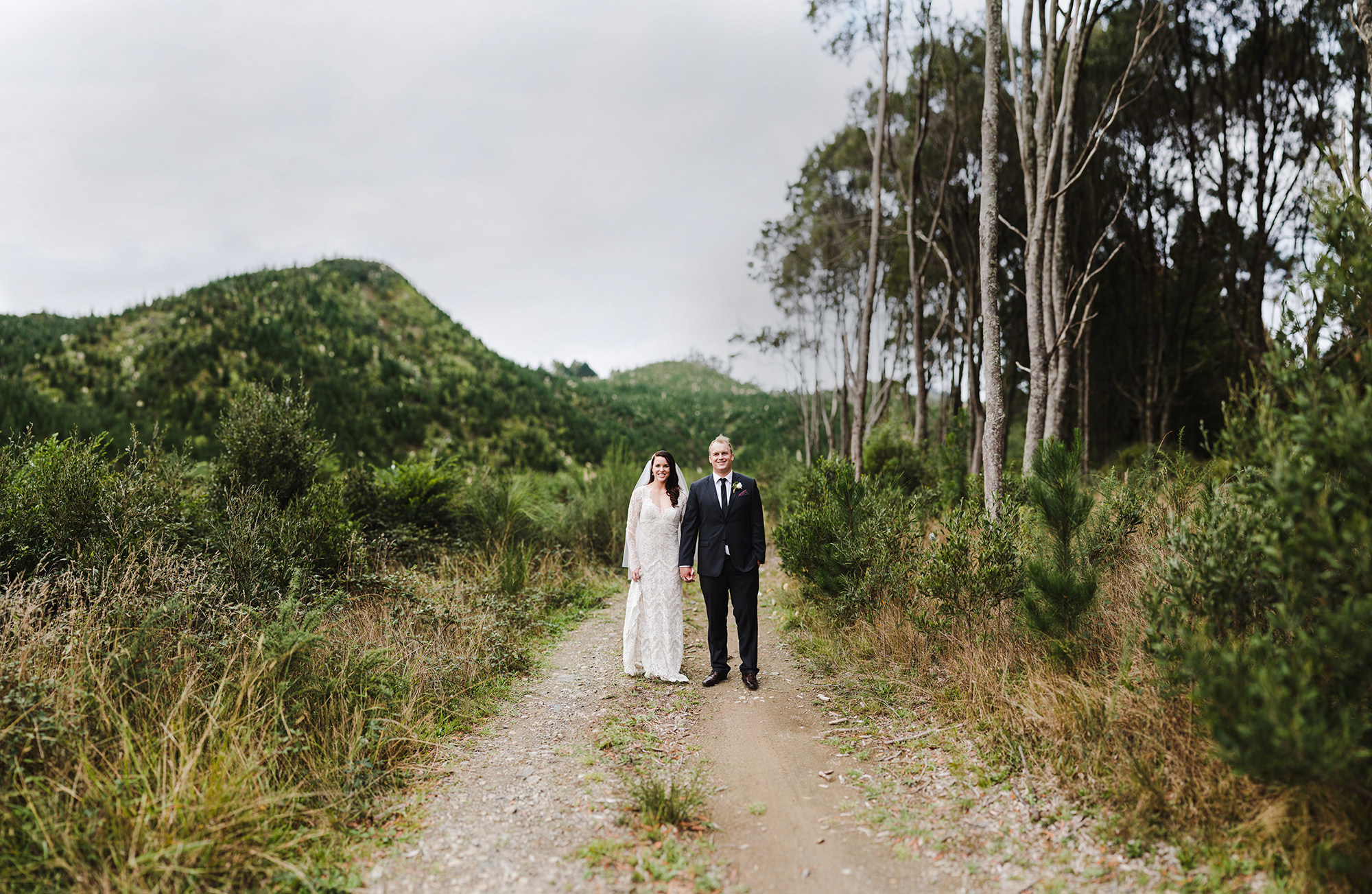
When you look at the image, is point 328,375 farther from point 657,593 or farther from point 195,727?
point 195,727

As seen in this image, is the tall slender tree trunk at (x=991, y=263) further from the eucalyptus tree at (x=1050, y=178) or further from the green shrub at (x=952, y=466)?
the green shrub at (x=952, y=466)

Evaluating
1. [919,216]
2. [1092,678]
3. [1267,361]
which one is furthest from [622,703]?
[919,216]

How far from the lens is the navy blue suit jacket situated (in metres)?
5.59

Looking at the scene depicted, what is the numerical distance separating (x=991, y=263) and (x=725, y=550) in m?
4.44

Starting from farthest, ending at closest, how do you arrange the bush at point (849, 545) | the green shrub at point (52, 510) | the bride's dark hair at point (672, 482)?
1. the bush at point (849, 545)
2. the bride's dark hair at point (672, 482)
3. the green shrub at point (52, 510)

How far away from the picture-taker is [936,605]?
5590 mm

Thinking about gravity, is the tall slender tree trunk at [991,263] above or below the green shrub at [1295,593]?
above

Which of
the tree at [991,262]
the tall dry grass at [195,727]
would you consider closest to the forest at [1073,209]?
the tree at [991,262]

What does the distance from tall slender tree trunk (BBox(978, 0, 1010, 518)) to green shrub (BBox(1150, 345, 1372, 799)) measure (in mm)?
3915

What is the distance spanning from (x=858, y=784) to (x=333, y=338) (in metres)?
28.2

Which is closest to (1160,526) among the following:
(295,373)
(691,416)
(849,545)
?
(849,545)

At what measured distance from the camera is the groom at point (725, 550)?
18.4 feet

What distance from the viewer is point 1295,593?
8.33 ft

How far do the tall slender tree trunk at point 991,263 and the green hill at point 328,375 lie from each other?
9.30 metres
